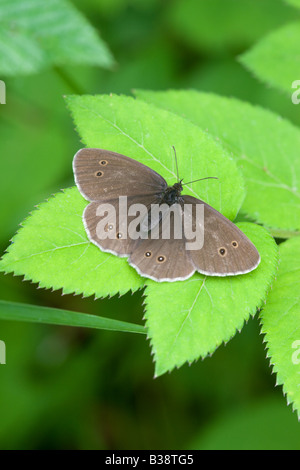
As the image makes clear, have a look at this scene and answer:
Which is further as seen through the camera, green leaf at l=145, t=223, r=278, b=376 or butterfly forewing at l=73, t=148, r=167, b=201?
butterfly forewing at l=73, t=148, r=167, b=201

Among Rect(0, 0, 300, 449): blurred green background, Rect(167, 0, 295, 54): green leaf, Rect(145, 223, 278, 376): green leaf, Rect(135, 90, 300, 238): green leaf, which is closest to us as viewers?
Rect(145, 223, 278, 376): green leaf

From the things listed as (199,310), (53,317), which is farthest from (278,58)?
(53,317)

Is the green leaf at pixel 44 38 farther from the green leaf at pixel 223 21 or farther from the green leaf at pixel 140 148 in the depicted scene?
Answer: the green leaf at pixel 223 21

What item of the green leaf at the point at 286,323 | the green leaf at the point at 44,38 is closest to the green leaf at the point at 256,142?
the green leaf at the point at 286,323

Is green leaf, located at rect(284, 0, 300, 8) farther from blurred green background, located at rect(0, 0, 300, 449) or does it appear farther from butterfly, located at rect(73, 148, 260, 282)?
butterfly, located at rect(73, 148, 260, 282)

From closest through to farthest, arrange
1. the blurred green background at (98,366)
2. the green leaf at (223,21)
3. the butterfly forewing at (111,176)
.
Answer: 1. the butterfly forewing at (111,176)
2. the blurred green background at (98,366)
3. the green leaf at (223,21)

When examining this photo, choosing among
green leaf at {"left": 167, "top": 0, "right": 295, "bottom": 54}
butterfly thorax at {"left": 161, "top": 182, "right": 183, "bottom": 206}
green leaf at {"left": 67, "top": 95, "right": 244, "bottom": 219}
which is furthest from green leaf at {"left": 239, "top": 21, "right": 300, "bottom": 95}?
green leaf at {"left": 167, "top": 0, "right": 295, "bottom": 54}
